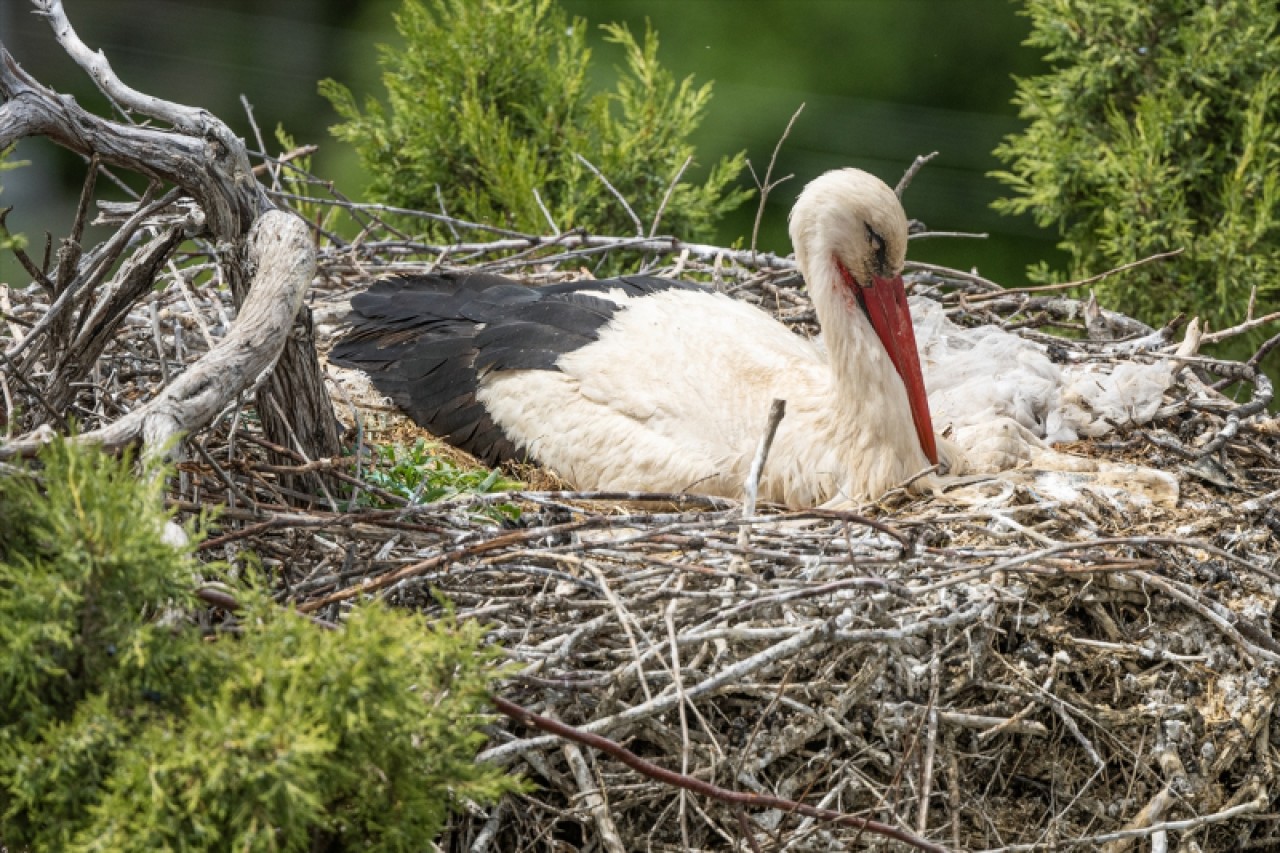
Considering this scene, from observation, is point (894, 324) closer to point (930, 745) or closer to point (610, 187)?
point (930, 745)

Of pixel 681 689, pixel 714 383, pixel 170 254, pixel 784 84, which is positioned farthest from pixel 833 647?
pixel 784 84

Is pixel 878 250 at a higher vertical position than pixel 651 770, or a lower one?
higher

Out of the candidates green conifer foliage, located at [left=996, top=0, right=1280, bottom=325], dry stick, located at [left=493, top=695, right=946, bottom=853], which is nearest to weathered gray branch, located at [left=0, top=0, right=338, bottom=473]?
dry stick, located at [left=493, top=695, right=946, bottom=853]

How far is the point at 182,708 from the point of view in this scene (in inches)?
76.3

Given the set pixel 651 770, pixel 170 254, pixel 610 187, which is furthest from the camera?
pixel 610 187

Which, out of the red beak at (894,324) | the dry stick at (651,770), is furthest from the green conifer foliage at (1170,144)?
the dry stick at (651,770)

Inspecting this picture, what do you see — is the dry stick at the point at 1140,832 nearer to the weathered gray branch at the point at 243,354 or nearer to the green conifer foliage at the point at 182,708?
the green conifer foliage at the point at 182,708

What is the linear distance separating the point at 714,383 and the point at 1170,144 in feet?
8.69

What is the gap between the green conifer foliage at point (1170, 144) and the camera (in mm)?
5527

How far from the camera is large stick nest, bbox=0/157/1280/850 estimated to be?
273 centimetres

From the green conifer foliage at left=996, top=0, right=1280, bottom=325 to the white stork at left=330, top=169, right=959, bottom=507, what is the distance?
1.97m

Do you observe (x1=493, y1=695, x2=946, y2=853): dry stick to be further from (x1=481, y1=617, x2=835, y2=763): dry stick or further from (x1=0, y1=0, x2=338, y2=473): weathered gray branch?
(x1=0, y1=0, x2=338, y2=473): weathered gray branch

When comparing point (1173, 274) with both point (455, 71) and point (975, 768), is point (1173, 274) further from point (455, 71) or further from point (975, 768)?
point (975, 768)

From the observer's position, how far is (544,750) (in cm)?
275
